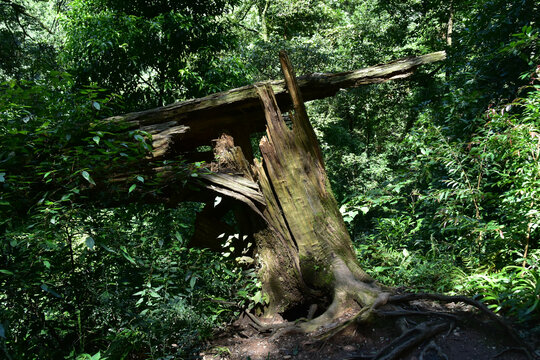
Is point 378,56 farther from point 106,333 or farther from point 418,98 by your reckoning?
point 106,333

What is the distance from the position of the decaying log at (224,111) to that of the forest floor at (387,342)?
6.65 feet

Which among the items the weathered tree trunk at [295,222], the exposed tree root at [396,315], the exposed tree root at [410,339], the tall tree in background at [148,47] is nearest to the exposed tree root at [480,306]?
the exposed tree root at [396,315]

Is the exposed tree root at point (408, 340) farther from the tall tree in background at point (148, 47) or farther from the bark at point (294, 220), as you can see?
the tall tree in background at point (148, 47)

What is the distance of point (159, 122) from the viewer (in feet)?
12.5

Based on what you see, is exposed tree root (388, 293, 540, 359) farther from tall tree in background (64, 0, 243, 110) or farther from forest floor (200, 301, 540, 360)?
tall tree in background (64, 0, 243, 110)

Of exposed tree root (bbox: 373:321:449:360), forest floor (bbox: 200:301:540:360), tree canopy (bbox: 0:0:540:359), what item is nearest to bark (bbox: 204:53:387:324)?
tree canopy (bbox: 0:0:540:359)

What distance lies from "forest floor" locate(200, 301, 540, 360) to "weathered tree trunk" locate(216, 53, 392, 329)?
1.64 ft

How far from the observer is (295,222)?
369 cm

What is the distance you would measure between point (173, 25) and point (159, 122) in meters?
3.26

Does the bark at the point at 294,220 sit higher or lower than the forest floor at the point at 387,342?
higher

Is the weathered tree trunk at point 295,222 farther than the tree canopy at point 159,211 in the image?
Yes

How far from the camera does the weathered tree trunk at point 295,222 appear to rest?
3502 mm

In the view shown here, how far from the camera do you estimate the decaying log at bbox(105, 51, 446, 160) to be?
3.71m

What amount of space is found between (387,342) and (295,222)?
4.68ft
